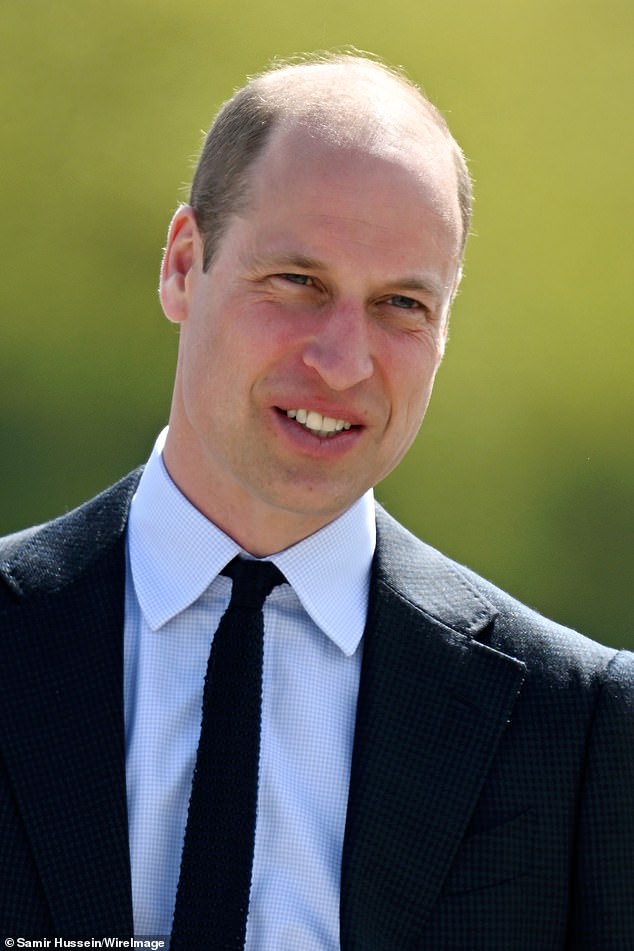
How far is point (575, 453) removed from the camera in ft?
17.4

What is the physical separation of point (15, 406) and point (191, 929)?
338cm

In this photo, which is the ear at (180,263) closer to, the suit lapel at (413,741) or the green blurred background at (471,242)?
the suit lapel at (413,741)

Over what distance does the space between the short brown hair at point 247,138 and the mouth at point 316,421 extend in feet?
0.93

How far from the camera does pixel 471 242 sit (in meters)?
5.25

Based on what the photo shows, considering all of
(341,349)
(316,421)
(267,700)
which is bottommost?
(267,700)

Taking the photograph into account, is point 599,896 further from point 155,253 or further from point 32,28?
point 32,28

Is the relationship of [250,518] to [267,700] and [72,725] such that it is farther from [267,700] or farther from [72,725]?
[72,725]

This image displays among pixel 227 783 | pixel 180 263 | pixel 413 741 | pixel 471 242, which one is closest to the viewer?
pixel 227 783

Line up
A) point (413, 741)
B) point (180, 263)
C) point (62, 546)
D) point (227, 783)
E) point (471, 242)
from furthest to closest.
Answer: point (471, 242), point (180, 263), point (62, 546), point (413, 741), point (227, 783)

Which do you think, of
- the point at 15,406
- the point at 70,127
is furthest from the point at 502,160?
the point at 15,406

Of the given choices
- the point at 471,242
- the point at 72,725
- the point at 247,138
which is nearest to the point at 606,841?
the point at 72,725

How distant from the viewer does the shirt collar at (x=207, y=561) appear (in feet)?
6.97

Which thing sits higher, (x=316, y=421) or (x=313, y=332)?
(x=313, y=332)

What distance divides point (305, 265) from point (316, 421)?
0.22 m
